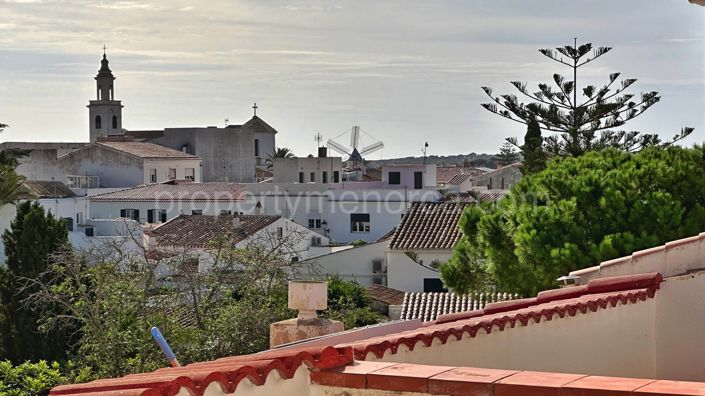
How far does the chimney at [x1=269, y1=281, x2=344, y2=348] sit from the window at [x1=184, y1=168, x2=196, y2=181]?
226 ft

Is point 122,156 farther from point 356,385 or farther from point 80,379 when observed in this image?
point 356,385

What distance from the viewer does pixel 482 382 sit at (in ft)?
17.3

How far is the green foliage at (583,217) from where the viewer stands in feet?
78.6

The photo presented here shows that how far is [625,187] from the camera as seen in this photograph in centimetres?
2506

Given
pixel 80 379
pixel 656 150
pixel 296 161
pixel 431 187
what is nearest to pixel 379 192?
pixel 431 187

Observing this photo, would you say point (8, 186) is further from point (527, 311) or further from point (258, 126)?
point (258, 126)

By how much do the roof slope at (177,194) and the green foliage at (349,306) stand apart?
30.8 m

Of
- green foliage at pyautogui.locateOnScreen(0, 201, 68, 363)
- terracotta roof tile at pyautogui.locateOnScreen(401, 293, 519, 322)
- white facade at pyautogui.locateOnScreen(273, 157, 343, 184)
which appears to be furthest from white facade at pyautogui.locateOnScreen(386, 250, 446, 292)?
white facade at pyautogui.locateOnScreen(273, 157, 343, 184)

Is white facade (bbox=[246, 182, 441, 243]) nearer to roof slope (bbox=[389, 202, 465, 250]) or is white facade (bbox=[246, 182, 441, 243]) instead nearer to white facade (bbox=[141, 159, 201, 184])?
white facade (bbox=[141, 159, 201, 184])

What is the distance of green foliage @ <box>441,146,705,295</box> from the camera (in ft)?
78.6

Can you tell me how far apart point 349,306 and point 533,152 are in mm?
14906

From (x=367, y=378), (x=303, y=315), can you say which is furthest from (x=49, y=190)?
(x=367, y=378)

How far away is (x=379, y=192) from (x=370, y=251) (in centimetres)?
1597

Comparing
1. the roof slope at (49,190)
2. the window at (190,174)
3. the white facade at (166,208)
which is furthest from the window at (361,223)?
the window at (190,174)
